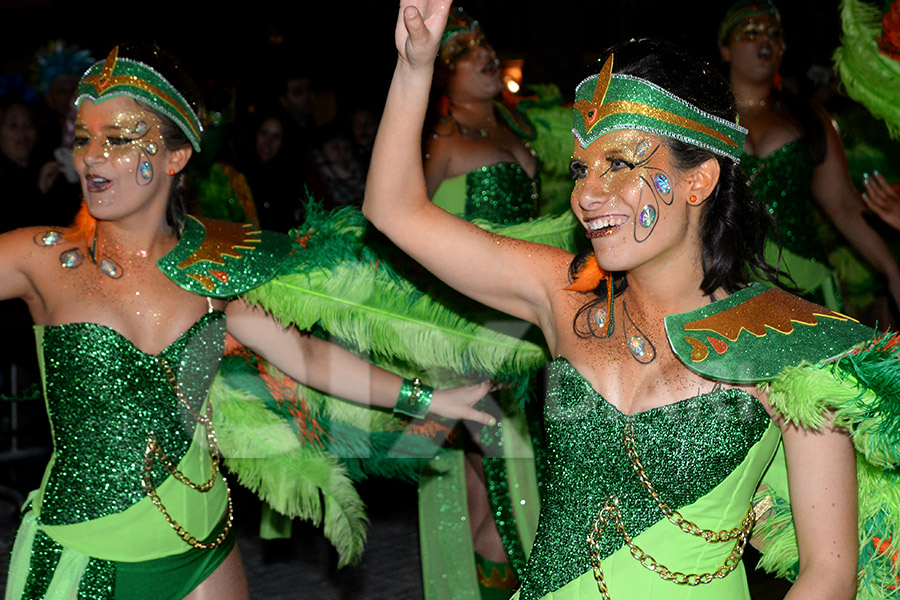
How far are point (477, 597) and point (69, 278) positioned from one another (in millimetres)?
1910

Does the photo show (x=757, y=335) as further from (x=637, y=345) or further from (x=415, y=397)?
(x=415, y=397)

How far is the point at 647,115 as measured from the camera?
5.96 feet

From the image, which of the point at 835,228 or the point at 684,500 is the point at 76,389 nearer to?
the point at 684,500

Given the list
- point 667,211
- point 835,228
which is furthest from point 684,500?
point 835,228

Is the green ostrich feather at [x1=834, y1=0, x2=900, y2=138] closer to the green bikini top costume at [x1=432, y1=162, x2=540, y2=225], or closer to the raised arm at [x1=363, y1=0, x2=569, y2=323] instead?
the green bikini top costume at [x1=432, y1=162, x2=540, y2=225]

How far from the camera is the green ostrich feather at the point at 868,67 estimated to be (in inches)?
127

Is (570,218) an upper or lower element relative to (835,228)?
upper

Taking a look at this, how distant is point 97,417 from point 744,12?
118 inches

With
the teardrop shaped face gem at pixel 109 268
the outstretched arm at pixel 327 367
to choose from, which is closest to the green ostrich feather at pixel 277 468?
the outstretched arm at pixel 327 367

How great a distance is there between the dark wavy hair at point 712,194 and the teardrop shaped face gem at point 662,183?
0.04m

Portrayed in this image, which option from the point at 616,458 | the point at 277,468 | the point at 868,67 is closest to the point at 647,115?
the point at 616,458

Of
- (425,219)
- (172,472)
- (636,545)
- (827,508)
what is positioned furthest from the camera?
(172,472)

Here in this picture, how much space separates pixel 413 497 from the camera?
564 cm

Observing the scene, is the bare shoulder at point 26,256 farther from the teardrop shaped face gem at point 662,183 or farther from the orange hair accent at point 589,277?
the teardrop shaped face gem at point 662,183
